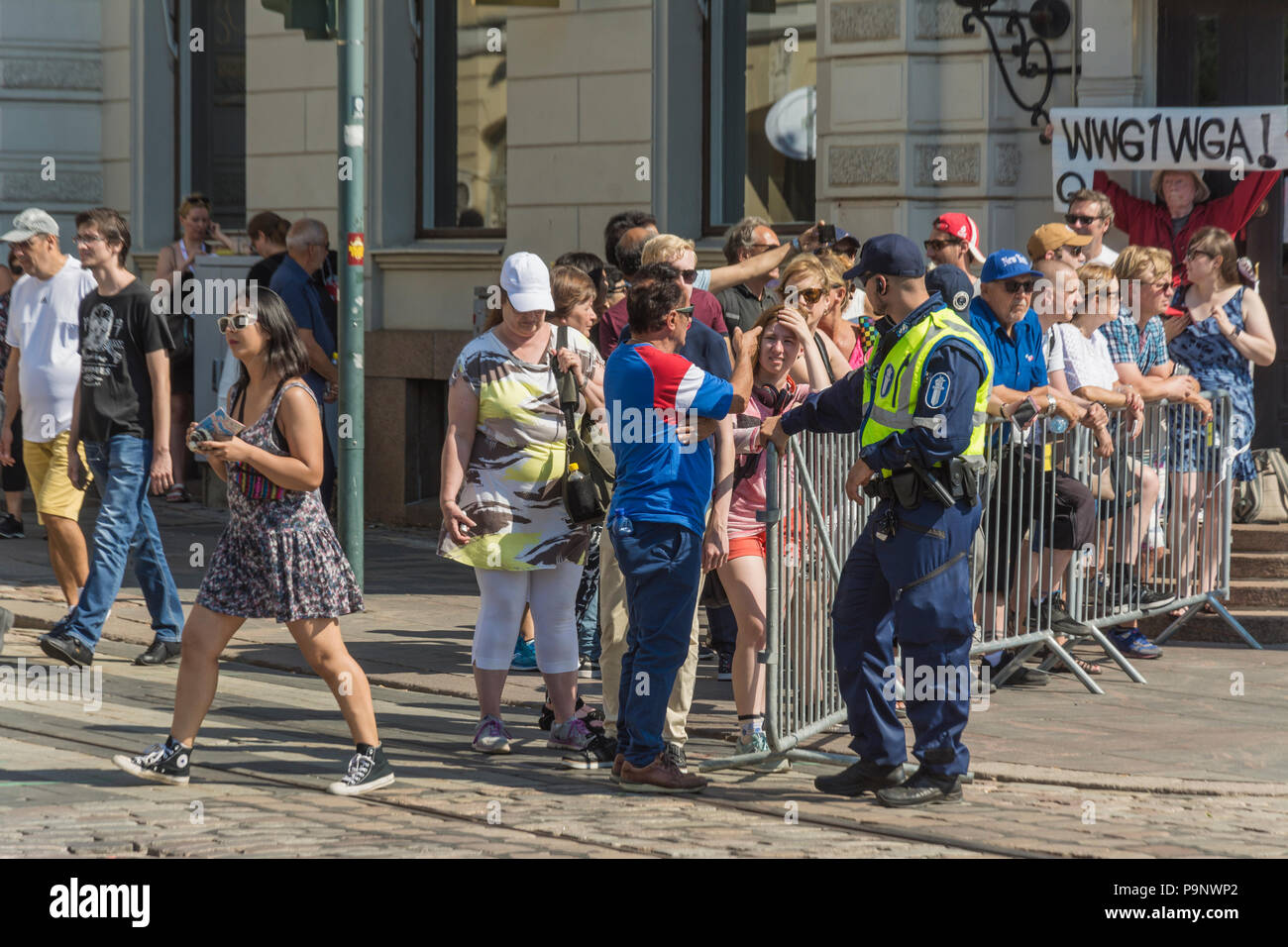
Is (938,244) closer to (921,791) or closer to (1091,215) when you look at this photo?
(1091,215)

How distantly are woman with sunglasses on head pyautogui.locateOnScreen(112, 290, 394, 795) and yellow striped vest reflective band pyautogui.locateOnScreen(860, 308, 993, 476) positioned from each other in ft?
6.30

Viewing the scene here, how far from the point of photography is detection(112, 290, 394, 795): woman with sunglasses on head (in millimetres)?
6848

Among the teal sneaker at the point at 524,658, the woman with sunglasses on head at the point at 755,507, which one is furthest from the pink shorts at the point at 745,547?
the teal sneaker at the point at 524,658

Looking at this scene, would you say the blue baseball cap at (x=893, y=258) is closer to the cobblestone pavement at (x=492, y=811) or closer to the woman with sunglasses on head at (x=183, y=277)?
the cobblestone pavement at (x=492, y=811)

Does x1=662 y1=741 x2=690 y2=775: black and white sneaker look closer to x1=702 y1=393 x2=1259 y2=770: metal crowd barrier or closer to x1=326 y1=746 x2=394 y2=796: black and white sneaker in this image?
x1=702 y1=393 x2=1259 y2=770: metal crowd barrier

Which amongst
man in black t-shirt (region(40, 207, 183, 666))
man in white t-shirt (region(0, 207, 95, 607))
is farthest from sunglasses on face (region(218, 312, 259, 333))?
man in white t-shirt (region(0, 207, 95, 607))

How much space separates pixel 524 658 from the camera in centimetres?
945

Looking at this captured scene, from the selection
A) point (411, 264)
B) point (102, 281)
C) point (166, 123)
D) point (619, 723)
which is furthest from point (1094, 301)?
point (166, 123)

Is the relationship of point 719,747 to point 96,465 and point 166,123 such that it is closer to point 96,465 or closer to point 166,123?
point 96,465

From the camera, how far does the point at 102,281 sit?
9.51 m

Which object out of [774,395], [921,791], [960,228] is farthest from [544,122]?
[921,791]

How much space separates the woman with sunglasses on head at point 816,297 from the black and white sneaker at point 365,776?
2.22 meters

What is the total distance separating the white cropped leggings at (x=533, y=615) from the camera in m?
7.62

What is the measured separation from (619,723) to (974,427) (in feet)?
5.36
